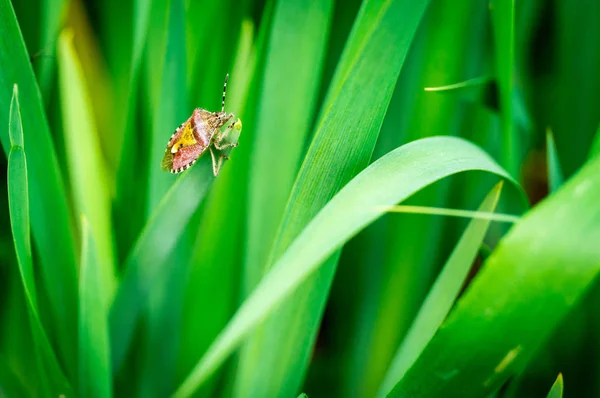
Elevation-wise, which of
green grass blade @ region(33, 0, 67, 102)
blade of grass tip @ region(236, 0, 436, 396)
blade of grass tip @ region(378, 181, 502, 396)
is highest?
green grass blade @ region(33, 0, 67, 102)

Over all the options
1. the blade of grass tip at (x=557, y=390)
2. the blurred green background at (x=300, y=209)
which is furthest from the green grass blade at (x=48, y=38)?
the blade of grass tip at (x=557, y=390)

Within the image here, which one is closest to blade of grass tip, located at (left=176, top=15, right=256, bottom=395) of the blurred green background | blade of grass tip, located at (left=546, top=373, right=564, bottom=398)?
the blurred green background

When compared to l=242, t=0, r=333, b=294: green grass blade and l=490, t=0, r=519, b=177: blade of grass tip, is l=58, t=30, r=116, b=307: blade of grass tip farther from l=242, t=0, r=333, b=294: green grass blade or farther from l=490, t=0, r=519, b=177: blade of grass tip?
l=490, t=0, r=519, b=177: blade of grass tip

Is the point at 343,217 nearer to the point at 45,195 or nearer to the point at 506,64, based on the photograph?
the point at 506,64

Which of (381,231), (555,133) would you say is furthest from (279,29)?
(555,133)

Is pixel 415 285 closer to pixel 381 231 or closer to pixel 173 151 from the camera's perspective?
pixel 381 231

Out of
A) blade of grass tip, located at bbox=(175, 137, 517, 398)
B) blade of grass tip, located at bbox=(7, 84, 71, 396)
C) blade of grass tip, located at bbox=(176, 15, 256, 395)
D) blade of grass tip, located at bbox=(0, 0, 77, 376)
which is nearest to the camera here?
blade of grass tip, located at bbox=(175, 137, 517, 398)

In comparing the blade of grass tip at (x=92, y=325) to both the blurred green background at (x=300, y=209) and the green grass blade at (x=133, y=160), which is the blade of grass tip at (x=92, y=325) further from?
the green grass blade at (x=133, y=160)
